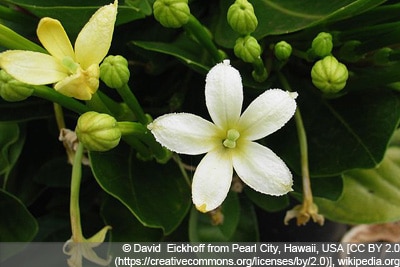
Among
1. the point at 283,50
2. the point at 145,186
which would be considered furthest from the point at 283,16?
the point at 145,186

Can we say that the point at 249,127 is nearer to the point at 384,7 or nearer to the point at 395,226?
the point at 384,7

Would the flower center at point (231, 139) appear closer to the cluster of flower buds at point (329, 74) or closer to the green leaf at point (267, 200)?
the cluster of flower buds at point (329, 74)

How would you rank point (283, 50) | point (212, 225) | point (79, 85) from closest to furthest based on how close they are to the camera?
point (79, 85)
point (283, 50)
point (212, 225)

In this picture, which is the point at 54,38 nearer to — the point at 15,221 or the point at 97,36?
the point at 97,36

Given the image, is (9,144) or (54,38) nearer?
(54,38)

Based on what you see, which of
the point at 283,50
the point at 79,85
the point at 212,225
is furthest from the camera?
the point at 212,225

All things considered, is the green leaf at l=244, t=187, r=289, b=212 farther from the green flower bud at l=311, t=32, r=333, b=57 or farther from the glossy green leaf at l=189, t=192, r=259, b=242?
the green flower bud at l=311, t=32, r=333, b=57

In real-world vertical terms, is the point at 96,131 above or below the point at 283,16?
below

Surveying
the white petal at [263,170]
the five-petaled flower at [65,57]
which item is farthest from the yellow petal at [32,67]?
the white petal at [263,170]
